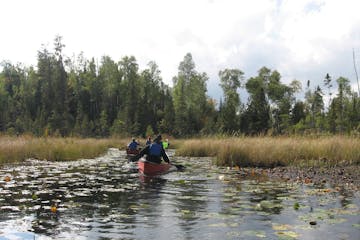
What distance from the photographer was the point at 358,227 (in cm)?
782

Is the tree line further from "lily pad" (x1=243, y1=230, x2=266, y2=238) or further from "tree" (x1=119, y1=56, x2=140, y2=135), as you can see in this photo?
"lily pad" (x1=243, y1=230, x2=266, y2=238)

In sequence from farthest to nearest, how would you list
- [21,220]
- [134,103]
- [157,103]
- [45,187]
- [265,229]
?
[157,103] → [134,103] → [45,187] → [21,220] → [265,229]

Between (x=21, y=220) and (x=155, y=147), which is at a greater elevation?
(x=155, y=147)

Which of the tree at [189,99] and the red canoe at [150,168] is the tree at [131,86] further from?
the red canoe at [150,168]

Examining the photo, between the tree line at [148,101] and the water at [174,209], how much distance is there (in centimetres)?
5130

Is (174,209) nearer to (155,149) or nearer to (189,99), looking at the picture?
(155,149)

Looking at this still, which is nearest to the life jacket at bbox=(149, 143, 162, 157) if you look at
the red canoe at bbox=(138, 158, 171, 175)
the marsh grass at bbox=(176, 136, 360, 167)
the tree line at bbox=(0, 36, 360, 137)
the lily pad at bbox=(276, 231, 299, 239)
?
the red canoe at bbox=(138, 158, 171, 175)

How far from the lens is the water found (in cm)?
759

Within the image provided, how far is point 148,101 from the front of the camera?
8956cm

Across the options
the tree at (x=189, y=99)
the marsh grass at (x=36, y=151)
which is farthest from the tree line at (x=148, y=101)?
the marsh grass at (x=36, y=151)

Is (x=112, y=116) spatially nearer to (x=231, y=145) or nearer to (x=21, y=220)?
(x=231, y=145)

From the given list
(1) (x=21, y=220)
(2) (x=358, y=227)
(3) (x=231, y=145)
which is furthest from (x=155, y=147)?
(2) (x=358, y=227)

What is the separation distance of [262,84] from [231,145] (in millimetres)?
67185

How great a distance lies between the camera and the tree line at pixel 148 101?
7125 centimetres
